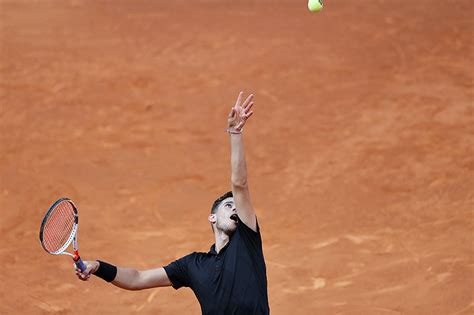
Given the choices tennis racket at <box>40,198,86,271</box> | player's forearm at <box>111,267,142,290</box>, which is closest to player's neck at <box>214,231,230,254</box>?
player's forearm at <box>111,267,142,290</box>

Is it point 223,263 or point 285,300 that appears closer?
point 223,263

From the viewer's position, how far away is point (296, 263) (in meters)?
9.55

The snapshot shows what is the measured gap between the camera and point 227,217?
22.4ft

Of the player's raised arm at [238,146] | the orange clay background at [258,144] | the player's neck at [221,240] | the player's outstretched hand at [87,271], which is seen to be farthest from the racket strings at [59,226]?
the orange clay background at [258,144]

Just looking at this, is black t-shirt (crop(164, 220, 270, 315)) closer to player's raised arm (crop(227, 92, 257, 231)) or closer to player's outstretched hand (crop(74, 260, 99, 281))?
player's raised arm (crop(227, 92, 257, 231))

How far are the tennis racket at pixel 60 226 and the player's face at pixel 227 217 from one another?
921 mm

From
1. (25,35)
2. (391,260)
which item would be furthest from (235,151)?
(25,35)

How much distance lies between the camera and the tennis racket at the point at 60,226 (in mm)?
6789

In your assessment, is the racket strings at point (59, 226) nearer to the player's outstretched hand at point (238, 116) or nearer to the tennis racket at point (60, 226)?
the tennis racket at point (60, 226)

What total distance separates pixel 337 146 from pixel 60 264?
3.24m

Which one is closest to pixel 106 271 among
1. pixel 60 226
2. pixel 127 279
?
pixel 127 279

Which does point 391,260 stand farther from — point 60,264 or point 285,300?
point 60,264

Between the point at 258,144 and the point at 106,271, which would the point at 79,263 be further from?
the point at 258,144

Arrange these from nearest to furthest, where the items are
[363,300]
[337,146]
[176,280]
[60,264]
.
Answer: [176,280]
[363,300]
[60,264]
[337,146]
